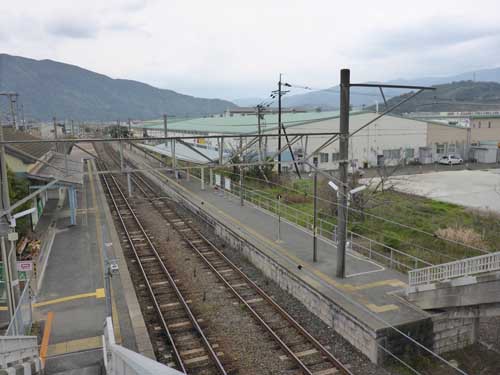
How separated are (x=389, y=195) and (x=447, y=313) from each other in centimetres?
1669

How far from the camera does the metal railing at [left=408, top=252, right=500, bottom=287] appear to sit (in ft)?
26.5

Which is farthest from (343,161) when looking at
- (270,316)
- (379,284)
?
(270,316)

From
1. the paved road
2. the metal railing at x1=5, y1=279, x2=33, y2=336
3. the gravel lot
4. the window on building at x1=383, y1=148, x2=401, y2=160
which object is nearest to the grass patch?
the paved road

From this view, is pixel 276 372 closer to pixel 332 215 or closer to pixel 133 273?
pixel 133 273

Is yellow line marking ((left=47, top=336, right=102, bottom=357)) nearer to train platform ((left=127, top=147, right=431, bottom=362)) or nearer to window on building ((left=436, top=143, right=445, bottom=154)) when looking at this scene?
train platform ((left=127, top=147, right=431, bottom=362))

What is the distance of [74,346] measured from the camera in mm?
9086

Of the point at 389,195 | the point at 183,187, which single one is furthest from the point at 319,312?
the point at 183,187

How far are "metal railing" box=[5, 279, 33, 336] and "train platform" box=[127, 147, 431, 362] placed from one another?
→ 22.0 ft

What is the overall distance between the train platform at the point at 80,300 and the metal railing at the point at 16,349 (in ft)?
2.22

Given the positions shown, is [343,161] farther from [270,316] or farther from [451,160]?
[451,160]

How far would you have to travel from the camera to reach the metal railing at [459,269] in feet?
26.5

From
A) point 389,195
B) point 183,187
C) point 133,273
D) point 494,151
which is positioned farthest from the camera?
point 494,151

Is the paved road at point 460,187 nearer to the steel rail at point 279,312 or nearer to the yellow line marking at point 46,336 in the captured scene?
the steel rail at point 279,312

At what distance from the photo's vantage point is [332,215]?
20.7 m
